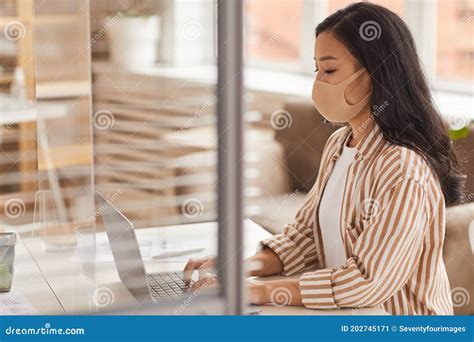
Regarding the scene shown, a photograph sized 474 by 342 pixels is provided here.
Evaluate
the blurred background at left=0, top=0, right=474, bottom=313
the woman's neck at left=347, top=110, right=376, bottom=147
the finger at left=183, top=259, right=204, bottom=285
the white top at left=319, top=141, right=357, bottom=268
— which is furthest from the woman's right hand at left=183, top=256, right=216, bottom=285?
the blurred background at left=0, top=0, right=474, bottom=313

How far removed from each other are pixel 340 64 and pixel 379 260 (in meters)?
0.43

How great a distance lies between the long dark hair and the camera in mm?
1590

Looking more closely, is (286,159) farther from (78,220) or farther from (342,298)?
(342,298)

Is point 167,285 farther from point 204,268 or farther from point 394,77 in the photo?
point 394,77

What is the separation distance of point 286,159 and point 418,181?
182cm

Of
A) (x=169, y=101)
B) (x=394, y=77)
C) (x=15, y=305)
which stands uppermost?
(x=169, y=101)

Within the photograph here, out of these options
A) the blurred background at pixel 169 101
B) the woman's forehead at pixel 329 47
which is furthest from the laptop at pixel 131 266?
the blurred background at pixel 169 101

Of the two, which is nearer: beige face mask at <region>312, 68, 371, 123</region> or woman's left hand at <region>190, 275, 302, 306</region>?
woman's left hand at <region>190, 275, 302, 306</region>

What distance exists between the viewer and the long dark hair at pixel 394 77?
5.22 ft

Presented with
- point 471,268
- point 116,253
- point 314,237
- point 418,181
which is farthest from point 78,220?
point 471,268

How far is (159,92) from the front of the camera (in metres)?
3.34

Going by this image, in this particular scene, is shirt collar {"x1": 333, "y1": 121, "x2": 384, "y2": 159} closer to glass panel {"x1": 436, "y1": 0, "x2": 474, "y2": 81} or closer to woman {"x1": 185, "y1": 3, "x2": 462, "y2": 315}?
woman {"x1": 185, "y1": 3, "x2": 462, "y2": 315}

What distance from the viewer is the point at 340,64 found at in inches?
64.7

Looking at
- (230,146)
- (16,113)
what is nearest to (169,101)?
(16,113)
